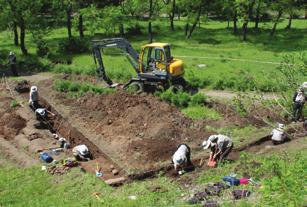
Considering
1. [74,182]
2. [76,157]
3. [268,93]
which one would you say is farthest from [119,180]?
[268,93]

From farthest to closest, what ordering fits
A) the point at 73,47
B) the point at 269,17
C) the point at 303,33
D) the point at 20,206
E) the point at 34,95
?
the point at 269,17 → the point at 303,33 → the point at 73,47 → the point at 34,95 → the point at 20,206

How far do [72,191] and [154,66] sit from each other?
11.0m

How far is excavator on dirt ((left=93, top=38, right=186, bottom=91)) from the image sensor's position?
23516 mm

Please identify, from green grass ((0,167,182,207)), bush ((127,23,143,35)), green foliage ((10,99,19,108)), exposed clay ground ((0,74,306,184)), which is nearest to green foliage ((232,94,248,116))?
exposed clay ground ((0,74,306,184))

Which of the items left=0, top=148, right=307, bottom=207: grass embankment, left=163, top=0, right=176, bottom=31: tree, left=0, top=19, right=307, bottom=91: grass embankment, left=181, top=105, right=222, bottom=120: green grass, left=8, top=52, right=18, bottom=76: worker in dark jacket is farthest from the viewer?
left=163, top=0, right=176, bottom=31: tree

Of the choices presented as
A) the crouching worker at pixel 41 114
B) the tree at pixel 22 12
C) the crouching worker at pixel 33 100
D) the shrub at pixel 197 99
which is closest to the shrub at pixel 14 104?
the crouching worker at pixel 33 100

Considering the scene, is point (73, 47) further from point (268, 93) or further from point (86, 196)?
point (86, 196)

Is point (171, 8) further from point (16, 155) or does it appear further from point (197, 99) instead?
point (16, 155)

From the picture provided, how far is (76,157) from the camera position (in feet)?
57.2

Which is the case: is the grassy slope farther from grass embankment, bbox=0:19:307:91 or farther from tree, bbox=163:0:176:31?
tree, bbox=163:0:176:31

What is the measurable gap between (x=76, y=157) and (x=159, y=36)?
2665cm

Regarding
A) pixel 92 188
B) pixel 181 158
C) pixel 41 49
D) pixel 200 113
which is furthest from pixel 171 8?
pixel 92 188

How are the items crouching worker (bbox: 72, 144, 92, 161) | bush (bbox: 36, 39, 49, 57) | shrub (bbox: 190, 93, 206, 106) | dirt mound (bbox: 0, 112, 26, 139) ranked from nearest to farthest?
crouching worker (bbox: 72, 144, 92, 161) → dirt mound (bbox: 0, 112, 26, 139) → shrub (bbox: 190, 93, 206, 106) → bush (bbox: 36, 39, 49, 57)

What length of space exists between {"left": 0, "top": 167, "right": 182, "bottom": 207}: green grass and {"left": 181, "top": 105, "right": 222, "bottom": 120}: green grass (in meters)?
5.95
